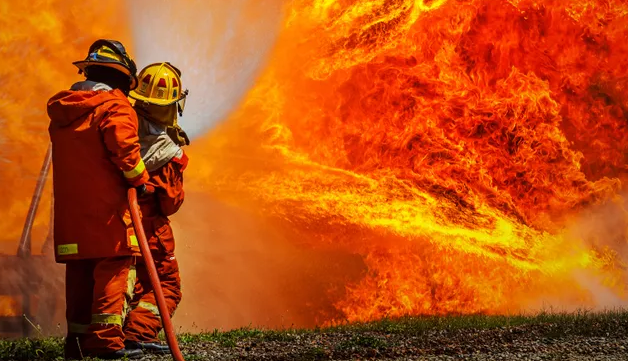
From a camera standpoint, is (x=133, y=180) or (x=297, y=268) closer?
(x=133, y=180)

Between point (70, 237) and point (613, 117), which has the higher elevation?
point (613, 117)

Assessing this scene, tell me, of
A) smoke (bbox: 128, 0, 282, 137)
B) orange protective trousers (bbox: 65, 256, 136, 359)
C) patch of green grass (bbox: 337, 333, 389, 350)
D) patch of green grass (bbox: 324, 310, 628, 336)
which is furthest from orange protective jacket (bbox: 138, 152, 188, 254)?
smoke (bbox: 128, 0, 282, 137)

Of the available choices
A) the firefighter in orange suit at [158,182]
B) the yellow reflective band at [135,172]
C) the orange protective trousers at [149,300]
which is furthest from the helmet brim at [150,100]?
the orange protective trousers at [149,300]

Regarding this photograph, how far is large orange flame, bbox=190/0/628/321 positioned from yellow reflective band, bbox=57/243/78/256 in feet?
19.7

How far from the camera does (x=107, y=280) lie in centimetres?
642

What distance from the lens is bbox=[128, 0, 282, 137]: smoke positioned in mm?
12328

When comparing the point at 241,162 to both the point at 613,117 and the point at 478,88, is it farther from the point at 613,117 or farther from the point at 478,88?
the point at 613,117

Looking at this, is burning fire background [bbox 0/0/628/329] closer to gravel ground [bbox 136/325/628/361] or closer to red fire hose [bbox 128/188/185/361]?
gravel ground [bbox 136/325/628/361]

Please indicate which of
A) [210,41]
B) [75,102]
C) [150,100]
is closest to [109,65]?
[75,102]

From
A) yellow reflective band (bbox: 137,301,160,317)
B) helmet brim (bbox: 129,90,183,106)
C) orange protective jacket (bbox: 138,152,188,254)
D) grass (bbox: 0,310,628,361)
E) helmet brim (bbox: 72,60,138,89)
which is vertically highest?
helmet brim (bbox: 72,60,138,89)

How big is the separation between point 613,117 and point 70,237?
9629 millimetres

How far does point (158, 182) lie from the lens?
23.6 ft

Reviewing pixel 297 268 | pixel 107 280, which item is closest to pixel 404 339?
pixel 107 280

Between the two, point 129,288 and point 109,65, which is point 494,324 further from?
point 109,65
